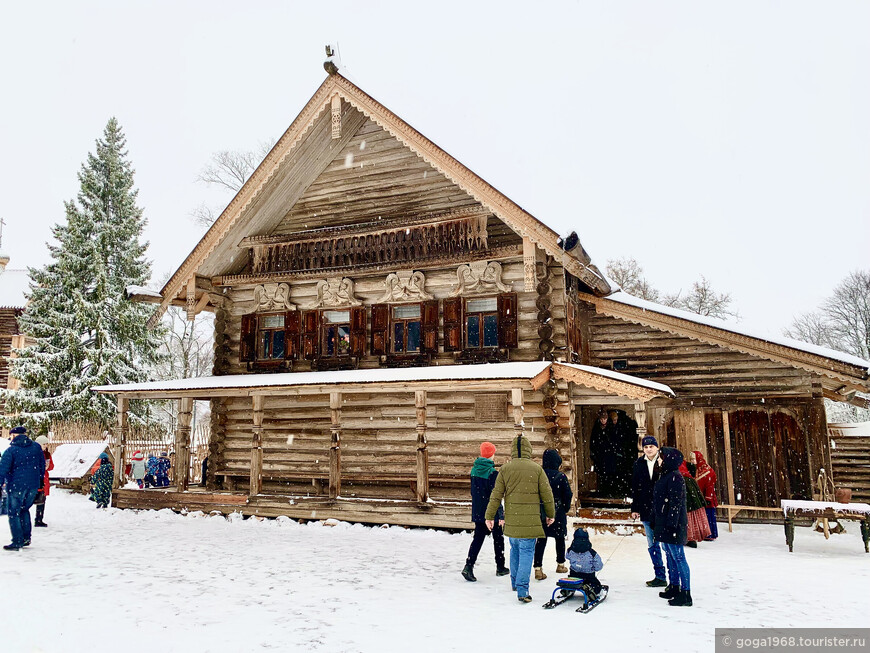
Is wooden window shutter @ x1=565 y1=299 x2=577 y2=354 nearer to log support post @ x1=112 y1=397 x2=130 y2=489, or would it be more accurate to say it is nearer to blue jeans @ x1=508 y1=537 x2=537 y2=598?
Answer: blue jeans @ x1=508 y1=537 x2=537 y2=598

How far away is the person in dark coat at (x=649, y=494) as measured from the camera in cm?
748

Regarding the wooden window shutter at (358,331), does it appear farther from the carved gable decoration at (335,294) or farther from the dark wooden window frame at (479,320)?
the dark wooden window frame at (479,320)

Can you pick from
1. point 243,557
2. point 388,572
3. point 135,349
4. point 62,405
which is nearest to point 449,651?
point 388,572

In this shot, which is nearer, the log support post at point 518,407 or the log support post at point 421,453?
the log support post at point 518,407

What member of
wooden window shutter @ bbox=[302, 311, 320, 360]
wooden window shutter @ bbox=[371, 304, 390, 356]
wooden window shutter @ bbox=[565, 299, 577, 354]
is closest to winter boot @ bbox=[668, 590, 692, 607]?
wooden window shutter @ bbox=[565, 299, 577, 354]

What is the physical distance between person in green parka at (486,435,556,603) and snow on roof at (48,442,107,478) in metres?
15.7

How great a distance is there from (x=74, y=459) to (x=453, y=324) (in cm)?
1308

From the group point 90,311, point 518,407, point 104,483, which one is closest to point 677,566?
point 518,407

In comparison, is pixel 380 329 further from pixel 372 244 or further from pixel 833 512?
pixel 833 512

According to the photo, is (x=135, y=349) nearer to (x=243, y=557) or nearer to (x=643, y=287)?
(x=243, y=557)

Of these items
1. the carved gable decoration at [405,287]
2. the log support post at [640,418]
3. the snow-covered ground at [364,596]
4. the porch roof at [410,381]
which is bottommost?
the snow-covered ground at [364,596]

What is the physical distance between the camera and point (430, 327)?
48.3 ft

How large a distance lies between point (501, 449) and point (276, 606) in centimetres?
785

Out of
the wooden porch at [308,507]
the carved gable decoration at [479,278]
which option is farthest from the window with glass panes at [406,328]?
the wooden porch at [308,507]
